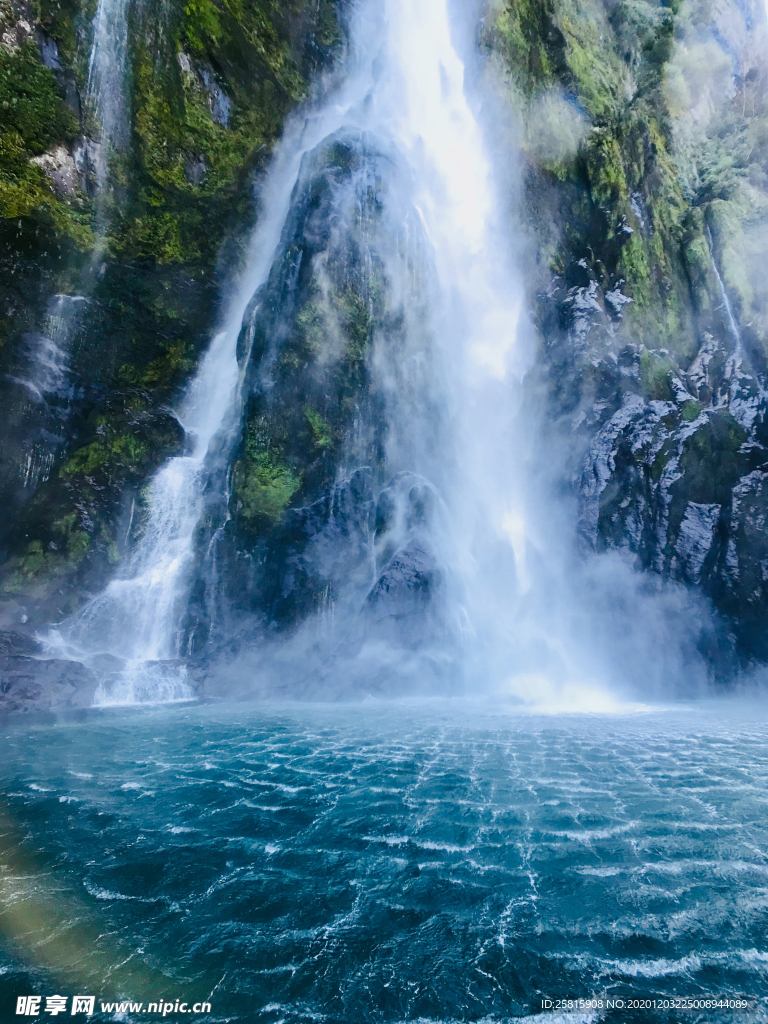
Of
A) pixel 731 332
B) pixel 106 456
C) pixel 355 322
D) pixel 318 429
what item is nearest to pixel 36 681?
pixel 106 456

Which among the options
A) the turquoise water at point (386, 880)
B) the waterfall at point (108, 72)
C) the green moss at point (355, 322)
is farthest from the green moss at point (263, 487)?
the waterfall at point (108, 72)

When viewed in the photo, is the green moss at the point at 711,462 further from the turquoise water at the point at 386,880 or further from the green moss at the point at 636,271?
the turquoise water at the point at 386,880

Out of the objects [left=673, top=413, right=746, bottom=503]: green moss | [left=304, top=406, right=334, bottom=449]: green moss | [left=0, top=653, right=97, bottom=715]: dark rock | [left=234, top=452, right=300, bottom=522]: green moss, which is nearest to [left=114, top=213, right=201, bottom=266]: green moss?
[left=304, top=406, right=334, bottom=449]: green moss

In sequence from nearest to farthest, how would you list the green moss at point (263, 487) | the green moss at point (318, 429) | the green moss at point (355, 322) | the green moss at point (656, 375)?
the green moss at point (263, 487), the green moss at point (656, 375), the green moss at point (318, 429), the green moss at point (355, 322)

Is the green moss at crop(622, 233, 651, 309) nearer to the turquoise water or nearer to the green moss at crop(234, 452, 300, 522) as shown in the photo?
the green moss at crop(234, 452, 300, 522)

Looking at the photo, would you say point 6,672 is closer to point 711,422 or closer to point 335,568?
point 335,568

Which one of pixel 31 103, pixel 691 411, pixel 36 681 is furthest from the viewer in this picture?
pixel 691 411

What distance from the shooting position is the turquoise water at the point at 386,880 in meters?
4.10

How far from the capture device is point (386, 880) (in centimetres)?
571

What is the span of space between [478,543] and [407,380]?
8.19 metres

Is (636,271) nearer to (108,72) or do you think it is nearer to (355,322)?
(355,322)

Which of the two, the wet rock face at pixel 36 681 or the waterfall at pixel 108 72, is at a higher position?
the waterfall at pixel 108 72

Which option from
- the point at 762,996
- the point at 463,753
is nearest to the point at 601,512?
the point at 463,753

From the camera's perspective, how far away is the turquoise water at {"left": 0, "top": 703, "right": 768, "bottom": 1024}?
410 centimetres
